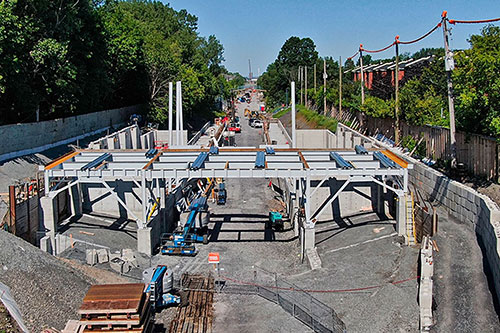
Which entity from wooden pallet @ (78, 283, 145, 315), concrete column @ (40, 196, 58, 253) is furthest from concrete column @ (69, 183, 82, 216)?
wooden pallet @ (78, 283, 145, 315)

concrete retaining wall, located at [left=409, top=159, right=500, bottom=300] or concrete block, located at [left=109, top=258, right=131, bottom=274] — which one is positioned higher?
concrete retaining wall, located at [left=409, top=159, right=500, bottom=300]

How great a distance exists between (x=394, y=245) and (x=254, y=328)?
855cm

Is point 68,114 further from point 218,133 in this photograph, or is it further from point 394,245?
point 394,245

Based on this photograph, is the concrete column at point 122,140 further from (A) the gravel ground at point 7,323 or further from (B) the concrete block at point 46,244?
(A) the gravel ground at point 7,323

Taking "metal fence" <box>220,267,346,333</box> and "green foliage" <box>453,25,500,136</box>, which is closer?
"metal fence" <box>220,267,346,333</box>

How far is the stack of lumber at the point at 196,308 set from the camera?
1780 centimetres

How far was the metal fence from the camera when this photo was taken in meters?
17.1

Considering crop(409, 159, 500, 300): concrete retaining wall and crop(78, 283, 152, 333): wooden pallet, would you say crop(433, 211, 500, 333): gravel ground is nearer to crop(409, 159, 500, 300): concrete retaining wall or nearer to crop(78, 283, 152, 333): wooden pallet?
crop(409, 159, 500, 300): concrete retaining wall

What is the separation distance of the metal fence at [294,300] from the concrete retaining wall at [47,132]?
1770 cm

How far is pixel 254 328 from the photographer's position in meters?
17.5

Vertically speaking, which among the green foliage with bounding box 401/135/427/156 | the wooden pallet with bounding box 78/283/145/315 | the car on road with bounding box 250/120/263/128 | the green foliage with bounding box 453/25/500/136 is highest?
the car on road with bounding box 250/120/263/128

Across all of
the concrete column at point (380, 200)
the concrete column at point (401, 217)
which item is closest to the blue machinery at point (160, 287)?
the concrete column at point (401, 217)

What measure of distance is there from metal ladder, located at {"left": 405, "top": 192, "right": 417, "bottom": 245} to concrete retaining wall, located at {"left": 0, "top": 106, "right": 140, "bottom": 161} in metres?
22.5

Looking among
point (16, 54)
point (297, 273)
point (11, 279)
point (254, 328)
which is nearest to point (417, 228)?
point (297, 273)
